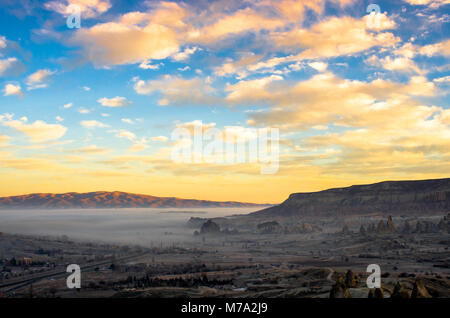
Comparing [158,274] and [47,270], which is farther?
[47,270]

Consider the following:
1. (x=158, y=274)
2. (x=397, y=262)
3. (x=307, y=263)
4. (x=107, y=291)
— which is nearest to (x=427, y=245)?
(x=397, y=262)
